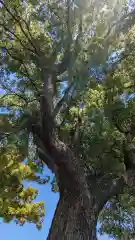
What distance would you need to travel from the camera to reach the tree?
460 centimetres

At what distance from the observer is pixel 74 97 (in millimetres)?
5113

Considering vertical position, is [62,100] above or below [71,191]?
above

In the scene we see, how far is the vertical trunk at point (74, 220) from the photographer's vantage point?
4082mm

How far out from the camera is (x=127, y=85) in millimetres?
6051

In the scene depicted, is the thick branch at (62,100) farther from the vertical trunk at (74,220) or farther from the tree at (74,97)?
the vertical trunk at (74,220)

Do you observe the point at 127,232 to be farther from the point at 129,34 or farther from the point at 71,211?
the point at 129,34

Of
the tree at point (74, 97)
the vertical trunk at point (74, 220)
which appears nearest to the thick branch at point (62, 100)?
the tree at point (74, 97)

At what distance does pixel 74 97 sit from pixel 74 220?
6.62 ft

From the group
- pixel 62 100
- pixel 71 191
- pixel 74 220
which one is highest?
pixel 62 100

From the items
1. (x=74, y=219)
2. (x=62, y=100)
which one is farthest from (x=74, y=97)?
(x=74, y=219)

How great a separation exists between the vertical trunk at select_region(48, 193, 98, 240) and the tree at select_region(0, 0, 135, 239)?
0.05ft

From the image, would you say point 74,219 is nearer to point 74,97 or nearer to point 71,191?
point 71,191

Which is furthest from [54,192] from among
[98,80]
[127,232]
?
[98,80]

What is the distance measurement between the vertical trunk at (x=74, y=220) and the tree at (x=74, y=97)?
1cm
